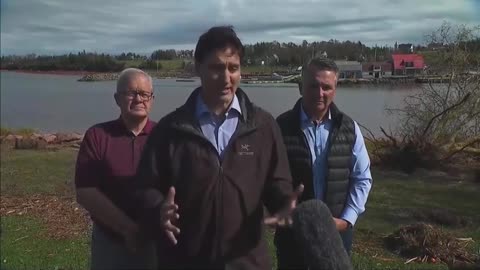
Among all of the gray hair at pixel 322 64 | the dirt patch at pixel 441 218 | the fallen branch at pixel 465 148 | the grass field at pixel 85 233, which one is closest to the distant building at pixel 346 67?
the gray hair at pixel 322 64

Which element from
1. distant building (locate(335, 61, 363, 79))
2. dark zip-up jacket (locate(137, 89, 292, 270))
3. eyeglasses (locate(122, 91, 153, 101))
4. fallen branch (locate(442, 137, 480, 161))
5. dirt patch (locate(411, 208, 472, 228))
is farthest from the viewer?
fallen branch (locate(442, 137, 480, 161))

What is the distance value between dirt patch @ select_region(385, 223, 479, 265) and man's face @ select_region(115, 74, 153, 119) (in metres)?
4.92

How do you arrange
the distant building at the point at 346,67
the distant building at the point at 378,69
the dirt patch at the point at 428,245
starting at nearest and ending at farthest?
the distant building at the point at 346,67
the dirt patch at the point at 428,245
the distant building at the point at 378,69

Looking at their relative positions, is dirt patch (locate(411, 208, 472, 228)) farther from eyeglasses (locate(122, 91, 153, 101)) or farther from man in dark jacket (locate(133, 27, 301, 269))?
man in dark jacket (locate(133, 27, 301, 269))

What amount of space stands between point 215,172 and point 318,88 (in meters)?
1.07

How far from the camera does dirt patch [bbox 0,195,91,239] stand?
9.32 metres

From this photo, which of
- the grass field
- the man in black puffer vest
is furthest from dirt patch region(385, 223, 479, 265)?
the man in black puffer vest

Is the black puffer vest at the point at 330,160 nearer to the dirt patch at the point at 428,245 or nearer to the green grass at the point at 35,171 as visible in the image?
the dirt patch at the point at 428,245

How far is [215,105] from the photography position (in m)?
2.71

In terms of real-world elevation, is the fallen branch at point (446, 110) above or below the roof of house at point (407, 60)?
below

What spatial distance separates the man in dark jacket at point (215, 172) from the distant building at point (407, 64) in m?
16.0

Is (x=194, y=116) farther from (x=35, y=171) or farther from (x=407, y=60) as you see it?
(x=407, y=60)

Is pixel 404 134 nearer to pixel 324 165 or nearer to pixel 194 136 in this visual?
pixel 324 165

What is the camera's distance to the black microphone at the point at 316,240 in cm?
270
